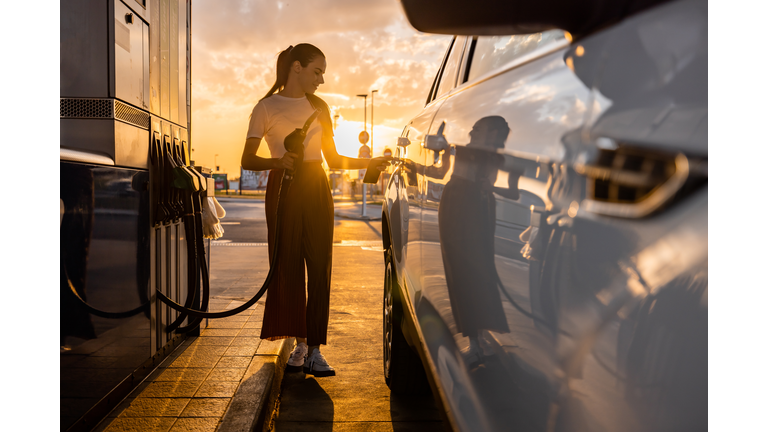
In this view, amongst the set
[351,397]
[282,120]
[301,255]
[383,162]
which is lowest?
[351,397]

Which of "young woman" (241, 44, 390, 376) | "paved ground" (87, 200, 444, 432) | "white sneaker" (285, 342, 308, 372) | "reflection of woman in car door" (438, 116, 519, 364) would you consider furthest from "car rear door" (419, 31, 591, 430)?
"white sneaker" (285, 342, 308, 372)

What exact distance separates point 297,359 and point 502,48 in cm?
281

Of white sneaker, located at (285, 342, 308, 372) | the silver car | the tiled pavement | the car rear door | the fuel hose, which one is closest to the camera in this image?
the silver car

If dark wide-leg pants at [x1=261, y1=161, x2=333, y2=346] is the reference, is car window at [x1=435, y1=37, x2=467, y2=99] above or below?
above

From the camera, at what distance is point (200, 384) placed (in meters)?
3.18

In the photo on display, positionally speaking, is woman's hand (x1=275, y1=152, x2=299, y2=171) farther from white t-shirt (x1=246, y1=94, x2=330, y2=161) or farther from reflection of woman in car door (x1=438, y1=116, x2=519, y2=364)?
reflection of woman in car door (x1=438, y1=116, x2=519, y2=364)

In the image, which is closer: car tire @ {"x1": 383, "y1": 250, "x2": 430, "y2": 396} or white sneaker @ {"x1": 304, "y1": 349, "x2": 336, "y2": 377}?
car tire @ {"x1": 383, "y1": 250, "x2": 430, "y2": 396}

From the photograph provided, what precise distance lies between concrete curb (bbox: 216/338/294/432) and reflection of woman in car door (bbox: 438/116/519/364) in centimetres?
160

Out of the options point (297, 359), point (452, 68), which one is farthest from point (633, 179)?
point (297, 359)

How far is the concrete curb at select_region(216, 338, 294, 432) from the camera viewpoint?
2699mm

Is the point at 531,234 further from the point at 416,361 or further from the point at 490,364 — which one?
the point at 416,361

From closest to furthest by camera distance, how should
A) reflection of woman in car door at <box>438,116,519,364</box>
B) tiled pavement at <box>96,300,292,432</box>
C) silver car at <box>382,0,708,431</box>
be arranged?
silver car at <box>382,0,708,431</box>
reflection of woman in car door at <box>438,116,519,364</box>
tiled pavement at <box>96,300,292,432</box>

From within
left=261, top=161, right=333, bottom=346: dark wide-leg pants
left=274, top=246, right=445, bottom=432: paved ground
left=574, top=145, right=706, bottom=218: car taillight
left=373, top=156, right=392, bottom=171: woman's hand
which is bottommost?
left=274, top=246, right=445, bottom=432: paved ground

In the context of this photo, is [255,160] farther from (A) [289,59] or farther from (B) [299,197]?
(A) [289,59]
